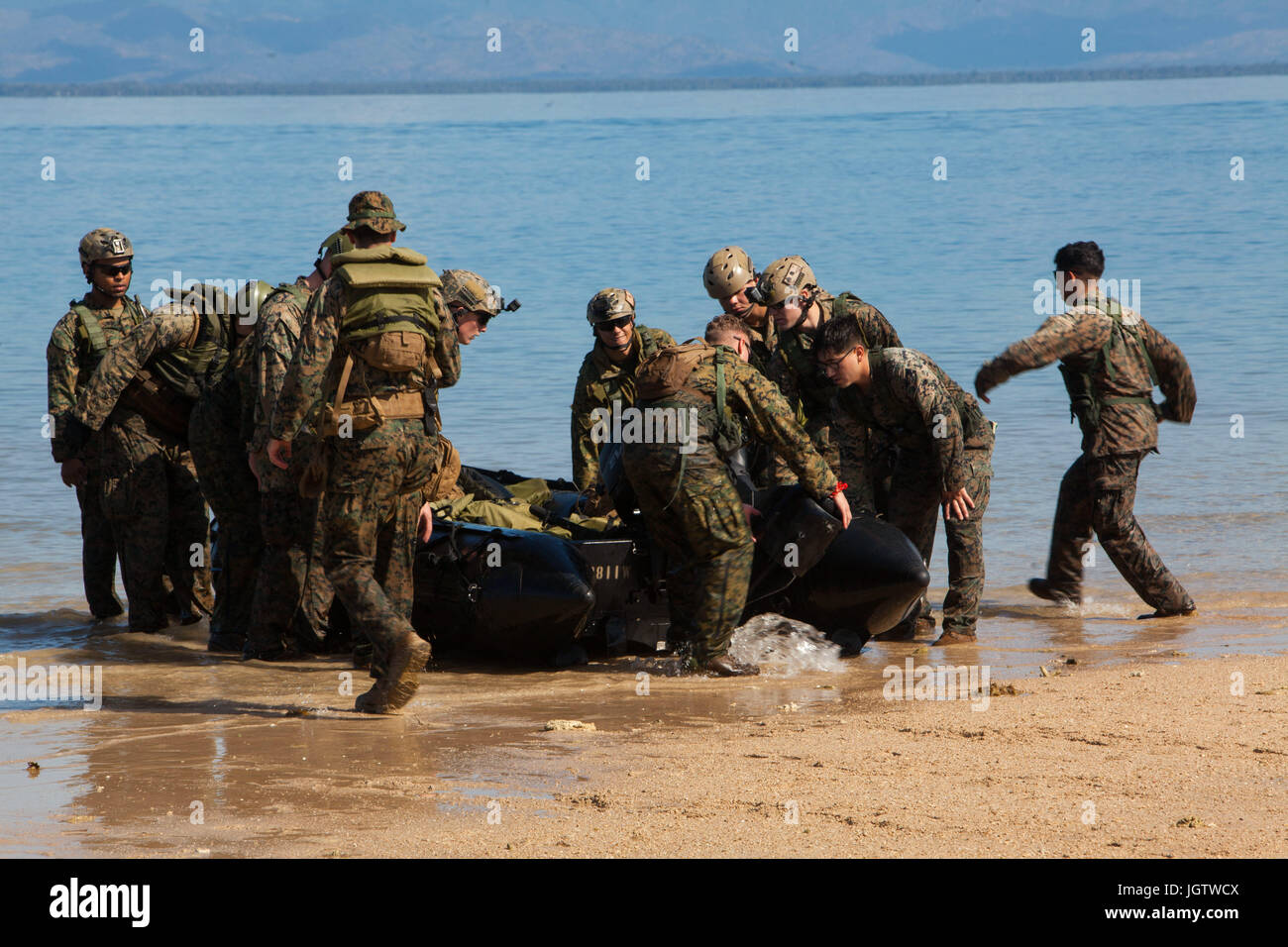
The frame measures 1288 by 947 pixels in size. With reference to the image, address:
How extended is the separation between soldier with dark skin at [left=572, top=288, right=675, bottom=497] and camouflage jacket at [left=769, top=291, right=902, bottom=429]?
55 centimetres

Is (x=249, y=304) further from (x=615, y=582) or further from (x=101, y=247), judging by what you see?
(x=615, y=582)

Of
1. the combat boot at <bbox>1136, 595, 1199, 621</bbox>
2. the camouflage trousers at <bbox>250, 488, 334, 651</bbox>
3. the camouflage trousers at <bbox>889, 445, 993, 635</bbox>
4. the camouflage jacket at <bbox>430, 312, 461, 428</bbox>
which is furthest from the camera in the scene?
the combat boot at <bbox>1136, 595, 1199, 621</bbox>

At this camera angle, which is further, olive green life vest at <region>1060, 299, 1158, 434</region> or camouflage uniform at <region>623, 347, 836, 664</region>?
olive green life vest at <region>1060, 299, 1158, 434</region>

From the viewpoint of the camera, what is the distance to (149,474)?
26.6ft

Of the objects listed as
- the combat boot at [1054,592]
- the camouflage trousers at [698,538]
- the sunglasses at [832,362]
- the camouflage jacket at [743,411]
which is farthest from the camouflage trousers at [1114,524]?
the camouflage trousers at [698,538]

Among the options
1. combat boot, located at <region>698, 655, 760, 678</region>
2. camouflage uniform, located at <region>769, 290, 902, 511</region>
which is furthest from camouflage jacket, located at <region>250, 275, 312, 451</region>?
camouflage uniform, located at <region>769, 290, 902, 511</region>

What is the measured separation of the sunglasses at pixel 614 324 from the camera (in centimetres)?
780

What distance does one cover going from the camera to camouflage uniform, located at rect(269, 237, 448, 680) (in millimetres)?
6094

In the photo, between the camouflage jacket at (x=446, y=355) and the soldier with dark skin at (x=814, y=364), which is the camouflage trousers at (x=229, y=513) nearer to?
the camouflage jacket at (x=446, y=355)

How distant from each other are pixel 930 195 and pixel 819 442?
3485 centimetres

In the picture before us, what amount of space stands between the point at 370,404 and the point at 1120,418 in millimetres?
3789

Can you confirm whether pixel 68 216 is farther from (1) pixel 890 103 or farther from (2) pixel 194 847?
(1) pixel 890 103

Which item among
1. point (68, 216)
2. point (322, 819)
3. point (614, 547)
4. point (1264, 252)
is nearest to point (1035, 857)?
point (322, 819)

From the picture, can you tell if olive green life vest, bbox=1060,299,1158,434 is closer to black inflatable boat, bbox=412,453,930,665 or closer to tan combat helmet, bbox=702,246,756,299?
black inflatable boat, bbox=412,453,930,665
